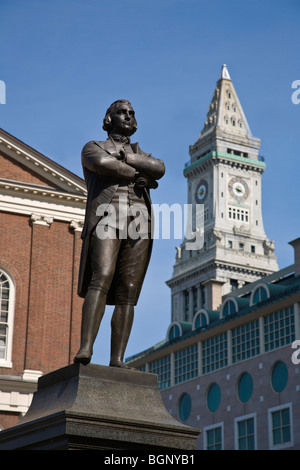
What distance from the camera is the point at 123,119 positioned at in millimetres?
9500

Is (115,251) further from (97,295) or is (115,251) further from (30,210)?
(30,210)

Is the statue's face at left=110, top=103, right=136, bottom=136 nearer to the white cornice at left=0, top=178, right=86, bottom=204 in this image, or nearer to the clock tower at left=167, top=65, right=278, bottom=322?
the white cornice at left=0, top=178, right=86, bottom=204

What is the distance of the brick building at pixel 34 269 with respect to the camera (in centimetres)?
3328

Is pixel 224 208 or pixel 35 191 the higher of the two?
pixel 224 208

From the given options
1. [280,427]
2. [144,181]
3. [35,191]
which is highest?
[35,191]

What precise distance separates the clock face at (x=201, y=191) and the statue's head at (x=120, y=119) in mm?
143696

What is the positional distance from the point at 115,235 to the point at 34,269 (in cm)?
2616

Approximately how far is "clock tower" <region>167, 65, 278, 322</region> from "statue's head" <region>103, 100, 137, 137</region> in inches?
5209

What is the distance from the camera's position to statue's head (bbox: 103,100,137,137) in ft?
31.2

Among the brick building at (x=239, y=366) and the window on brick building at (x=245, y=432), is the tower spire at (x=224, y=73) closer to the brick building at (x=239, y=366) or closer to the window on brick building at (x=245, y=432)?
the brick building at (x=239, y=366)

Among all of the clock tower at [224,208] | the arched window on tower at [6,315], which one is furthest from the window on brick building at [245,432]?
the clock tower at [224,208]

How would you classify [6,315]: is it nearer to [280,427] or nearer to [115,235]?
[115,235]

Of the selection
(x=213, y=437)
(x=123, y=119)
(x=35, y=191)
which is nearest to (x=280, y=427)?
(x=213, y=437)

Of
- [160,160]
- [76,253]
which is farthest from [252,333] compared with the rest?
[160,160]
